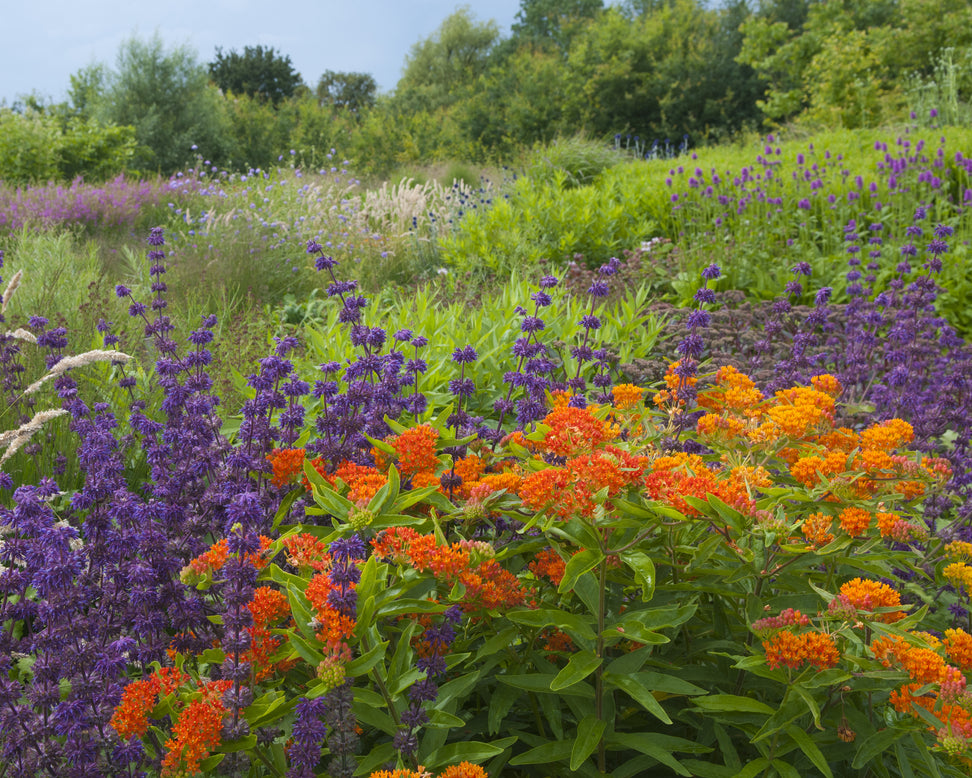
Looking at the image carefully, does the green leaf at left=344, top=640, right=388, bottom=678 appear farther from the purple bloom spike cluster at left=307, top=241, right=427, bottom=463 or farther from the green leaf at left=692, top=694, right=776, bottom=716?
the purple bloom spike cluster at left=307, top=241, right=427, bottom=463

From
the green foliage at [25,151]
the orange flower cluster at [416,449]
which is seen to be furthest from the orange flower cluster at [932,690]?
the green foliage at [25,151]

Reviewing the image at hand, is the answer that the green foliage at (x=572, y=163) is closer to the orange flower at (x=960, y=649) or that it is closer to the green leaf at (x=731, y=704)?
the orange flower at (x=960, y=649)

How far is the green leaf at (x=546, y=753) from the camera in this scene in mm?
1588

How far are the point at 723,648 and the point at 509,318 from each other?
325 cm

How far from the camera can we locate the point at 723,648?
1.81 meters

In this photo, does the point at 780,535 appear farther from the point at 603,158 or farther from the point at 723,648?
the point at 603,158

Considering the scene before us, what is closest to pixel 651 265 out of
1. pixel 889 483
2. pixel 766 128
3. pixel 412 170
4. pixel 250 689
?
pixel 889 483

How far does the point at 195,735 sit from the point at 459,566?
602 mm

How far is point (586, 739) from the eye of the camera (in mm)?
1539

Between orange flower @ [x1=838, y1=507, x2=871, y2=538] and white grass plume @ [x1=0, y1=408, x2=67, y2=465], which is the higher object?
white grass plume @ [x1=0, y1=408, x2=67, y2=465]

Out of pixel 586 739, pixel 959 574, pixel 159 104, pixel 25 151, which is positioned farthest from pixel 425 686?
pixel 159 104

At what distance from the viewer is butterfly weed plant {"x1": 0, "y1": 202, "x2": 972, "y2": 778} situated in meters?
1.49

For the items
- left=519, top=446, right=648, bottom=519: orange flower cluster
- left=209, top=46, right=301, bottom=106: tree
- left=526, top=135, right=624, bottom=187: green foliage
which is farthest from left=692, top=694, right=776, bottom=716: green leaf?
left=209, top=46, right=301, bottom=106: tree

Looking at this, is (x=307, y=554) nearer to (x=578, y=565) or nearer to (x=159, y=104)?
(x=578, y=565)
